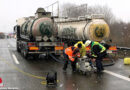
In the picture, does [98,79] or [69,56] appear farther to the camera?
[69,56]

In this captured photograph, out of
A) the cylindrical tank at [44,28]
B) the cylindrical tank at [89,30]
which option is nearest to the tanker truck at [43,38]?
the cylindrical tank at [44,28]

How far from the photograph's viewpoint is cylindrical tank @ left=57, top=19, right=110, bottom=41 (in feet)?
51.0

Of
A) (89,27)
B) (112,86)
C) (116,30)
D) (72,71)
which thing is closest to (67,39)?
(89,27)

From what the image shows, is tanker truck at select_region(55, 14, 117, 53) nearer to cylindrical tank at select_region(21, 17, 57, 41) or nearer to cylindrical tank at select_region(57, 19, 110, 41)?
cylindrical tank at select_region(57, 19, 110, 41)

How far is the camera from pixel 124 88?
817cm

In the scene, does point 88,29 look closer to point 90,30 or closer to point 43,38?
point 90,30

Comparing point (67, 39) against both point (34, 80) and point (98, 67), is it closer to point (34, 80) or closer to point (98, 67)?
point (98, 67)

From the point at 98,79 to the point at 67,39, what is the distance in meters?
10.6

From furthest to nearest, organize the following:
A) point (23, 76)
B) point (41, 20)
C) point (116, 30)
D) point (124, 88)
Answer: point (116, 30) < point (41, 20) < point (23, 76) < point (124, 88)

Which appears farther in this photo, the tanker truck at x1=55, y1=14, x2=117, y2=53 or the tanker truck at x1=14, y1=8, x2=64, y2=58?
the tanker truck at x1=55, y1=14, x2=117, y2=53

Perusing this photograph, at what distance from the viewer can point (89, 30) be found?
15.6 metres

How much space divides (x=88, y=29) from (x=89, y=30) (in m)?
0.13

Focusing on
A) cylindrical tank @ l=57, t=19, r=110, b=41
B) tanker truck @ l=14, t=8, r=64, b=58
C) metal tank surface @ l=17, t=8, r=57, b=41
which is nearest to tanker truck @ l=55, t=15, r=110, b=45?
cylindrical tank @ l=57, t=19, r=110, b=41

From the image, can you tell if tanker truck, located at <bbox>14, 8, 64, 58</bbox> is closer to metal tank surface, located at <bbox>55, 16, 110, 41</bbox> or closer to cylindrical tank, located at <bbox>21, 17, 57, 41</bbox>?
cylindrical tank, located at <bbox>21, 17, 57, 41</bbox>
